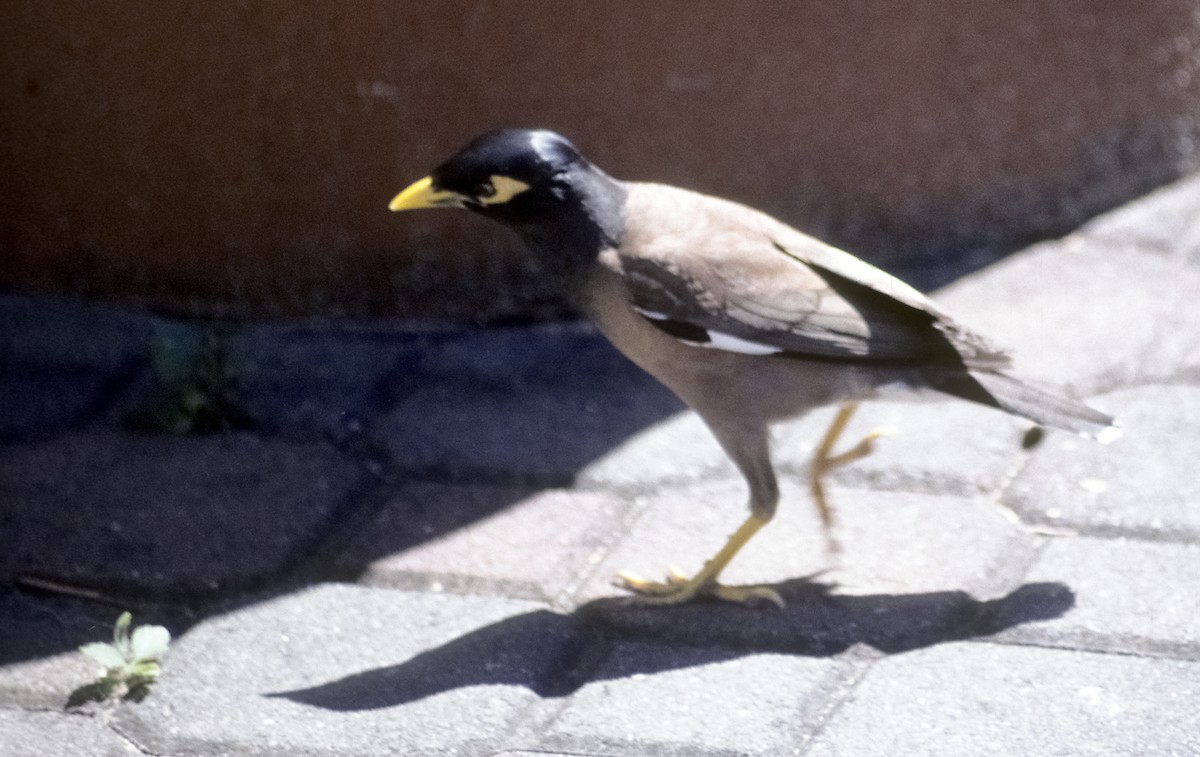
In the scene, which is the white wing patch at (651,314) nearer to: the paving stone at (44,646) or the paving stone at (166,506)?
the paving stone at (166,506)

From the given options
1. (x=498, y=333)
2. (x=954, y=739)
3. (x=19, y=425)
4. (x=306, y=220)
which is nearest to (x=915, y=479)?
(x=954, y=739)

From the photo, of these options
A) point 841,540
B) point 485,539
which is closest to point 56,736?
point 485,539

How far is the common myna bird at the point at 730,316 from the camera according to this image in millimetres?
3119

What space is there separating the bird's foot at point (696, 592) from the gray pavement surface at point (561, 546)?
0.10 ft

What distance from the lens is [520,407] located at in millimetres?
4023

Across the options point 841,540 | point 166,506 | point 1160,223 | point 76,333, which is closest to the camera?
point 841,540

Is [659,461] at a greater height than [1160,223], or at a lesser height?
lesser

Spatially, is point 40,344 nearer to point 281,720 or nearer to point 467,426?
point 467,426

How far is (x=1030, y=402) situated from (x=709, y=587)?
28.1 inches

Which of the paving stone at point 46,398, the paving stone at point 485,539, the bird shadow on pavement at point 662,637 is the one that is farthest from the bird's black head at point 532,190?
the paving stone at point 46,398

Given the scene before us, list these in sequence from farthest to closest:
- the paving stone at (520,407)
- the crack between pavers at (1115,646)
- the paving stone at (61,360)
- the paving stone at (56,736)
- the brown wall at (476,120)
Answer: the brown wall at (476,120)
the paving stone at (61,360)
the paving stone at (520,407)
the crack between pavers at (1115,646)
the paving stone at (56,736)

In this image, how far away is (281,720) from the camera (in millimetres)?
2844

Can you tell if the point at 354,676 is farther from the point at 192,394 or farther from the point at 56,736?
the point at 192,394

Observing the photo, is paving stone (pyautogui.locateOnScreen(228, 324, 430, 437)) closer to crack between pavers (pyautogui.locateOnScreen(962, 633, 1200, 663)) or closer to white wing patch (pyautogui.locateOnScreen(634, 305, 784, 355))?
white wing patch (pyautogui.locateOnScreen(634, 305, 784, 355))
